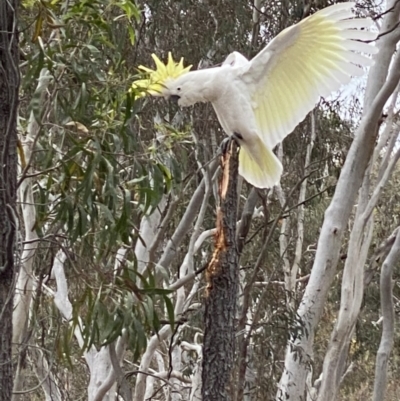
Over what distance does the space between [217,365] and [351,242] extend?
8.58ft

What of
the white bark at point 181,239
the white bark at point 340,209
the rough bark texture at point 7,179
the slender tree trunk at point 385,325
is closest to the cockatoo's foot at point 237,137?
the rough bark texture at point 7,179

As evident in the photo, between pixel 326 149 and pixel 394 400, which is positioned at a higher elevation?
pixel 326 149

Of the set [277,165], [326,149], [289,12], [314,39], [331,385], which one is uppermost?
[289,12]

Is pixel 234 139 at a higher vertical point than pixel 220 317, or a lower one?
higher

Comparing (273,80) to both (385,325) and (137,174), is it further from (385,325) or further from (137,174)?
(385,325)

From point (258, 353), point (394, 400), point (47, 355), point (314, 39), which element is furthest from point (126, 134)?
point (394, 400)

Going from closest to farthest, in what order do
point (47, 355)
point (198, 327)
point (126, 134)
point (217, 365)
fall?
point (217, 365)
point (126, 134)
point (47, 355)
point (198, 327)

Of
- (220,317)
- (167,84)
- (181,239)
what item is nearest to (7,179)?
(167,84)

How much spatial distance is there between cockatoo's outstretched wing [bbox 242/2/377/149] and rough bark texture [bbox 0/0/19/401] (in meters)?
0.84

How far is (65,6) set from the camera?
290 centimetres

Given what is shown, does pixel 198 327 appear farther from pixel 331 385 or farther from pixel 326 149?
pixel 326 149

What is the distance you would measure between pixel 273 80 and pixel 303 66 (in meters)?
0.16

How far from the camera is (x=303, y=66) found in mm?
2932

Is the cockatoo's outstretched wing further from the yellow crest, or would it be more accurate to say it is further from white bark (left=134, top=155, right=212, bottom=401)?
white bark (left=134, top=155, right=212, bottom=401)
